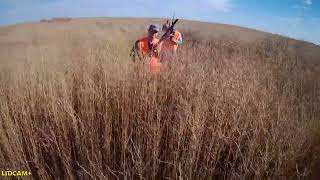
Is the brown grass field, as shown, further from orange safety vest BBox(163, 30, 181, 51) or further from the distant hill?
the distant hill

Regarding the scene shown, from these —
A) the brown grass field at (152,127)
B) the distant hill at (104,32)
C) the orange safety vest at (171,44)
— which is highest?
the orange safety vest at (171,44)

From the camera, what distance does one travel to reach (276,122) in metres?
3.63

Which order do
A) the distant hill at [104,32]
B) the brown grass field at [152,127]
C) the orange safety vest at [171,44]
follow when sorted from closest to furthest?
the brown grass field at [152,127]
the orange safety vest at [171,44]
the distant hill at [104,32]

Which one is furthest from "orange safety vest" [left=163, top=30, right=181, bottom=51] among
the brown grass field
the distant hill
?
the distant hill

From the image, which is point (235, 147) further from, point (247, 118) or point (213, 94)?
point (213, 94)

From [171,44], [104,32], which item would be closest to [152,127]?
[171,44]

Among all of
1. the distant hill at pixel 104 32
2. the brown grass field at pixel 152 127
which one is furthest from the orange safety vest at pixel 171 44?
the distant hill at pixel 104 32

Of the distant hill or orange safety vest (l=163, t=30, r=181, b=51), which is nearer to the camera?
orange safety vest (l=163, t=30, r=181, b=51)

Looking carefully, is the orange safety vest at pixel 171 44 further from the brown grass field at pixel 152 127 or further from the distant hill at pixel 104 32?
the distant hill at pixel 104 32

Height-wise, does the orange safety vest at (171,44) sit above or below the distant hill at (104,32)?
above

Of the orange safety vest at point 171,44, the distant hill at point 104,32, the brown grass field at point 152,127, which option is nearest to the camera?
the brown grass field at point 152,127

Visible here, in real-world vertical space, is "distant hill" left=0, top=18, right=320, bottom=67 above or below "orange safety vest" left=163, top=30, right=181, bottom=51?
below

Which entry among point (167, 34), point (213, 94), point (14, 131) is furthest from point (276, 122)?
point (167, 34)

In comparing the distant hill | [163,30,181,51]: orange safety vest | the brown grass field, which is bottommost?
the distant hill
